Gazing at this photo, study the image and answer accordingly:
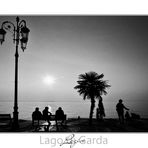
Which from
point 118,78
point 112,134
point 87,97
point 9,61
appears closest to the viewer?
point 112,134

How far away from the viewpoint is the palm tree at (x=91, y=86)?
955 centimetres

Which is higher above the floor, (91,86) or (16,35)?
(16,35)

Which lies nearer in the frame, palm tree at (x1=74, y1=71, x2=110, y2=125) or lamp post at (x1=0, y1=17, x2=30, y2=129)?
lamp post at (x1=0, y1=17, x2=30, y2=129)

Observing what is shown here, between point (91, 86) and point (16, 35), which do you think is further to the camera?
point (91, 86)

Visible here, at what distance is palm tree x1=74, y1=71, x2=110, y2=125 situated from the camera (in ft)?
31.3

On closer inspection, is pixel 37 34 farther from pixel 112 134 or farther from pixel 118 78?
pixel 112 134

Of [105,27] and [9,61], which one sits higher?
[105,27]

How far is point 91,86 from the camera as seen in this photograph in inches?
407

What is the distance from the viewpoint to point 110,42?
811cm

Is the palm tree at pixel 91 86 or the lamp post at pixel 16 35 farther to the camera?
the palm tree at pixel 91 86

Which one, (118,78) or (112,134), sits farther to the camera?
(118,78)
